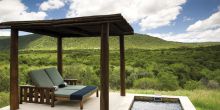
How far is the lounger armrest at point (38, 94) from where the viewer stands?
6680 millimetres

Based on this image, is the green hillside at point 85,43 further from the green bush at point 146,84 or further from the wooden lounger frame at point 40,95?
the wooden lounger frame at point 40,95

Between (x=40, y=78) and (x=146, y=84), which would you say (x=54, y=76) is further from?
(x=146, y=84)

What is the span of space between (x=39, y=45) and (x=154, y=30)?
23578mm

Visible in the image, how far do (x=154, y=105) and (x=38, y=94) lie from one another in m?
3.75

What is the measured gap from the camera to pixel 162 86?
43.0 ft

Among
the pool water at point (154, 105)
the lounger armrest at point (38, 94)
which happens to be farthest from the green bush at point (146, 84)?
the lounger armrest at point (38, 94)

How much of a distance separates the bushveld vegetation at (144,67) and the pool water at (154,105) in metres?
0.85

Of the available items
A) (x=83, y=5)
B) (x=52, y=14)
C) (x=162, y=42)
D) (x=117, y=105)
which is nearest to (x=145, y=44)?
(x=162, y=42)

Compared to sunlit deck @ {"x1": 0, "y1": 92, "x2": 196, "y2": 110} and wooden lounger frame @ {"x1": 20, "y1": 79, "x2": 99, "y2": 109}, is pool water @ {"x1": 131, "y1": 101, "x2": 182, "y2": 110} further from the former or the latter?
wooden lounger frame @ {"x1": 20, "y1": 79, "x2": 99, "y2": 109}

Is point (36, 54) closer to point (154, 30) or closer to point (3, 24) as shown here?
point (154, 30)

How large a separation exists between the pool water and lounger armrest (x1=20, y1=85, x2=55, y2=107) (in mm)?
2539

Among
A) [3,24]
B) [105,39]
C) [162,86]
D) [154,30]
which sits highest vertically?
[154,30]

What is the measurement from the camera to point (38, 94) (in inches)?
274

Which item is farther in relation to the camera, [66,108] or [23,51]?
[23,51]
